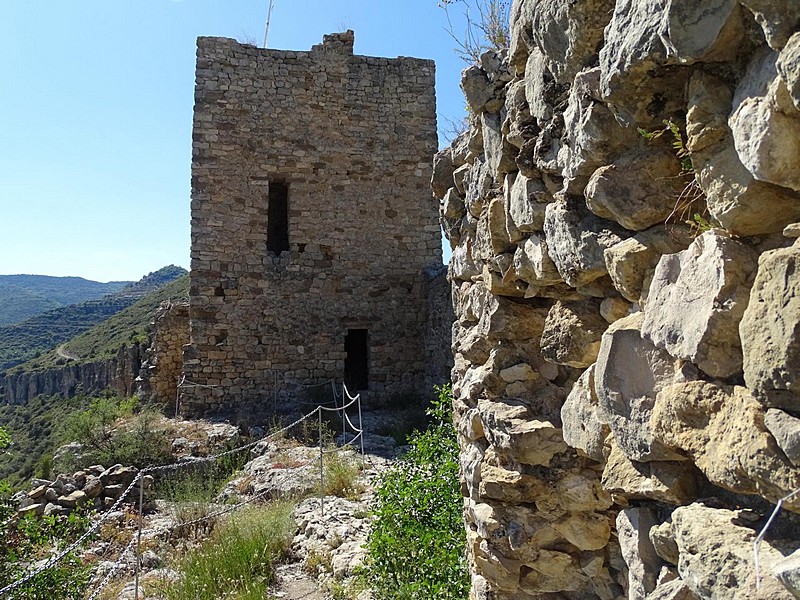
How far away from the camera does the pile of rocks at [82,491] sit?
267 inches

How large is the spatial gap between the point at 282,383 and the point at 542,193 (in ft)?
27.5

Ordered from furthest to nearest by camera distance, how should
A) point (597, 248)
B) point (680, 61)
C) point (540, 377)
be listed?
point (540, 377) → point (597, 248) → point (680, 61)

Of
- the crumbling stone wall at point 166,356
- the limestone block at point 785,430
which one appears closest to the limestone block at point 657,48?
the limestone block at point 785,430

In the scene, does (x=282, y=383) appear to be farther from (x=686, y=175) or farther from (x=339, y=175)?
(x=686, y=175)

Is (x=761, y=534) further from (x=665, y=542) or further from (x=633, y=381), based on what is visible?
(x=633, y=381)

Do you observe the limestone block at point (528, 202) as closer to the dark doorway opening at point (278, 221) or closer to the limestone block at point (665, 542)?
the limestone block at point (665, 542)

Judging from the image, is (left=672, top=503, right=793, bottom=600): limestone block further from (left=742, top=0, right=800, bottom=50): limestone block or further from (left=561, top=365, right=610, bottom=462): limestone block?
(left=742, top=0, right=800, bottom=50): limestone block

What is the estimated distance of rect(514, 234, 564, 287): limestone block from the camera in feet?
6.75

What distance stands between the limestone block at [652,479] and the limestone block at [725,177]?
0.59 meters

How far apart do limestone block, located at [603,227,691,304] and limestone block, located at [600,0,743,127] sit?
0.28 metres

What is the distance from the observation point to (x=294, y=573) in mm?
4789

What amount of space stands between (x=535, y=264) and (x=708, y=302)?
2.96ft

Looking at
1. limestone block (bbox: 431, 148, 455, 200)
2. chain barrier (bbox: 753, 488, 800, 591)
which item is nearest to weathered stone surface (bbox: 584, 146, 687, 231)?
chain barrier (bbox: 753, 488, 800, 591)

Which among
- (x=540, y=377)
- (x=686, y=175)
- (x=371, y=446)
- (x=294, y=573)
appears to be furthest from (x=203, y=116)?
(x=686, y=175)
